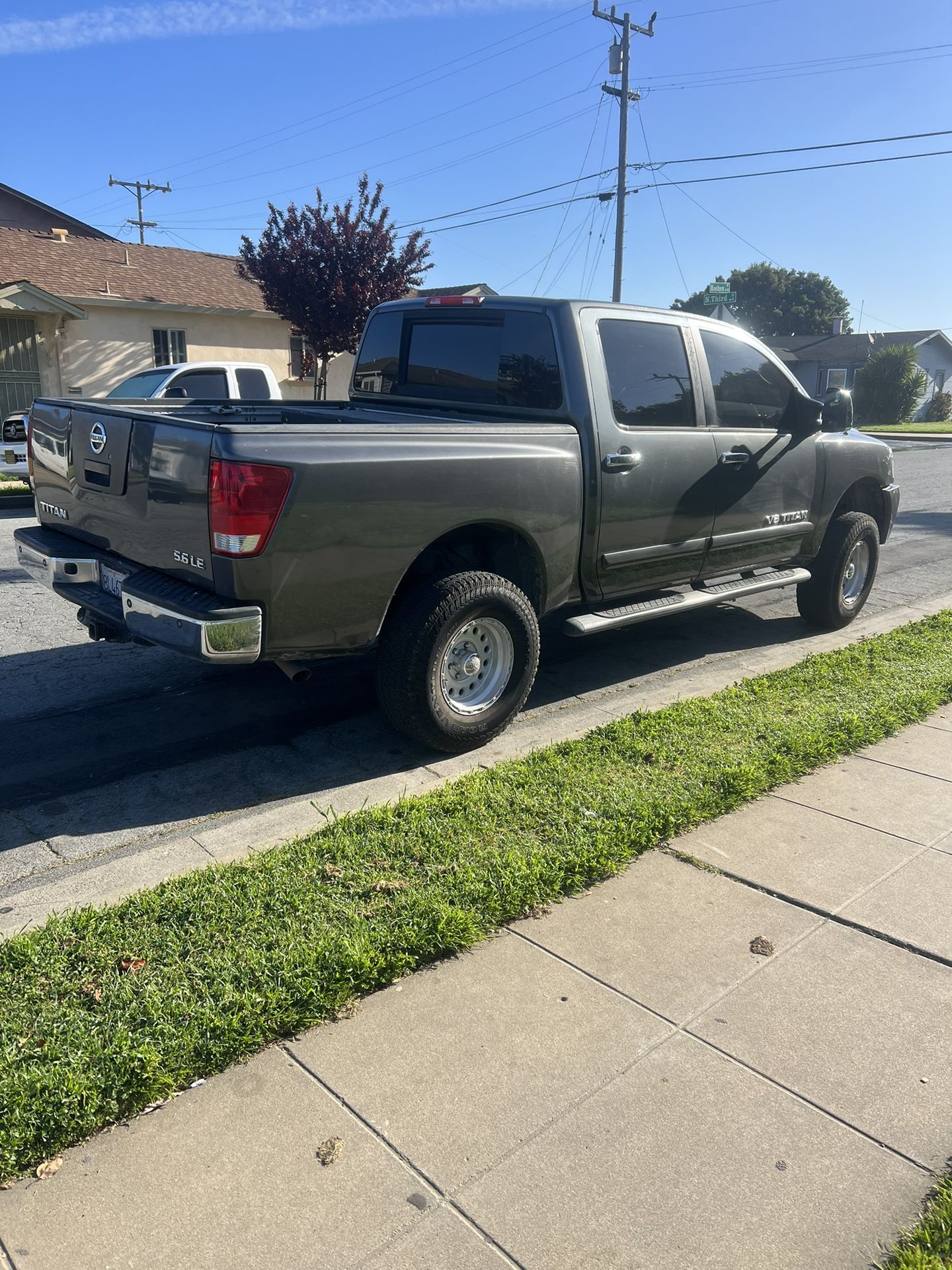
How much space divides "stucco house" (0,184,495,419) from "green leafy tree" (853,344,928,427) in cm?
2502

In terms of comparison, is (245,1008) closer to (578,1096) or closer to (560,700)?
(578,1096)

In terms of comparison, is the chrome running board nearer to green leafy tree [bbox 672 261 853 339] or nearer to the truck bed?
the truck bed

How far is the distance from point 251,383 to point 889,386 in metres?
39.1

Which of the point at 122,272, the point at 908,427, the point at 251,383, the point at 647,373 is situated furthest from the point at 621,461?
the point at 908,427

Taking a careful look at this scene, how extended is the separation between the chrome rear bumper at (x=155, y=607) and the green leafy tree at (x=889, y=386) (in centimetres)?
4530

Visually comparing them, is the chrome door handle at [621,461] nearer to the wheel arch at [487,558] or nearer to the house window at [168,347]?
the wheel arch at [487,558]

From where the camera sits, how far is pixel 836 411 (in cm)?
671

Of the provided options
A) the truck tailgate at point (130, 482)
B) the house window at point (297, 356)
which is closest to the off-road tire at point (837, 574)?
the truck tailgate at point (130, 482)

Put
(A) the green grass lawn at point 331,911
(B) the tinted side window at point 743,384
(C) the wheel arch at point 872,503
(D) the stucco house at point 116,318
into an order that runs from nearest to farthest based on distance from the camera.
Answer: (A) the green grass lawn at point 331,911
(B) the tinted side window at point 743,384
(C) the wheel arch at point 872,503
(D) the stucco house at point 116,318

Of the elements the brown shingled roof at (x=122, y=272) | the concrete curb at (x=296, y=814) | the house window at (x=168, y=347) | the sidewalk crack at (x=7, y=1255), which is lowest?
the sidewalk crack at (x=7, y=1255)

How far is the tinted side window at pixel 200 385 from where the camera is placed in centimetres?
1295

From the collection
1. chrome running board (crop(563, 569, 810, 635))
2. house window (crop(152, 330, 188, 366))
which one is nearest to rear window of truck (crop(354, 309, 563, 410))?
chrome running board (crop(563, 569, 810, 635))

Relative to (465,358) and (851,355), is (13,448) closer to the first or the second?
(465,358)

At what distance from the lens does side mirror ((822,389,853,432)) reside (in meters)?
6.68
